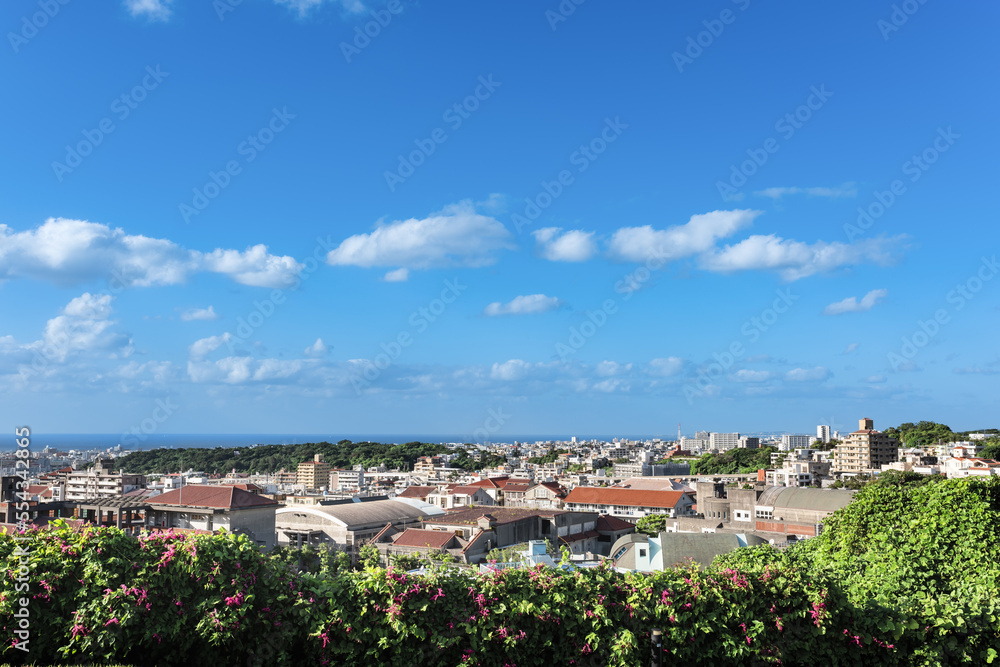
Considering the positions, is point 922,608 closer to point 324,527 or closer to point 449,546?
point 449,546

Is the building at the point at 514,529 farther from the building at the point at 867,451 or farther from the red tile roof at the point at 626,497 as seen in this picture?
the building at the point at 867,451

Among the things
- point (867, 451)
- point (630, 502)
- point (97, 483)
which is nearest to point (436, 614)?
point (630, 502)

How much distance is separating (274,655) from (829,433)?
165260mm

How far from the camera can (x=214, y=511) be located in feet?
91.0

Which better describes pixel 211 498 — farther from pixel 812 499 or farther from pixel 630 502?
pixel 812 499

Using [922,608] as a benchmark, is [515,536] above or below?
below

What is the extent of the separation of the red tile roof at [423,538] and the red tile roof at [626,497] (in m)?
22.8

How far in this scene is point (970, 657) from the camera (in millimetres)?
6941

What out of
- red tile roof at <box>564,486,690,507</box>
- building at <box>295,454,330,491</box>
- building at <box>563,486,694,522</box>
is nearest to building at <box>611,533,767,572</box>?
building at <box>563,486,694,522</box>

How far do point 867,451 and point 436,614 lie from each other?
268 ft

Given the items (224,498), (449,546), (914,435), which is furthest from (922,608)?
(914,435)

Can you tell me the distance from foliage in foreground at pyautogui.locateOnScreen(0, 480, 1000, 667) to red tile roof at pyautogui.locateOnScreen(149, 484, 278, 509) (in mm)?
22401

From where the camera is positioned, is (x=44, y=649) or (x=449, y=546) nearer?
(x=44, y=649)

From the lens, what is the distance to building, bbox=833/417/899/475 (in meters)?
76.2
